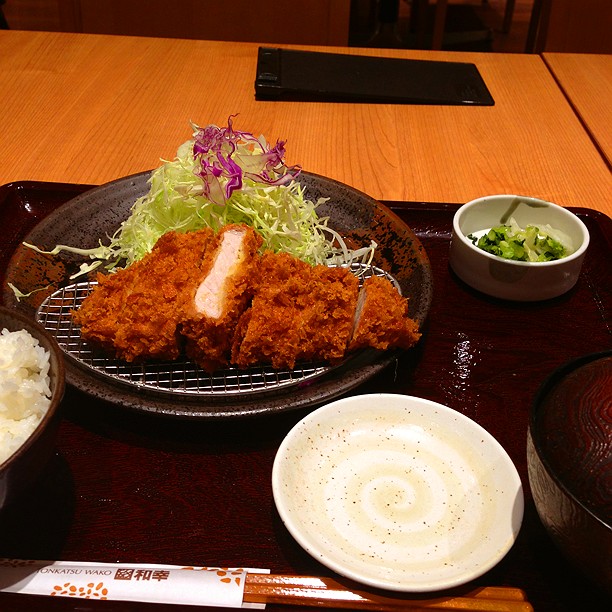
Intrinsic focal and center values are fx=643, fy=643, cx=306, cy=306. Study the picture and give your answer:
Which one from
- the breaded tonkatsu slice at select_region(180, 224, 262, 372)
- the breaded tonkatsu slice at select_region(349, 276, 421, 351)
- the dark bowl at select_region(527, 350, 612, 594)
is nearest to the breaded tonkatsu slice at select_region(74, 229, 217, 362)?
the breaded tonkatsu slice at select_region(180, 224, 262, 372)

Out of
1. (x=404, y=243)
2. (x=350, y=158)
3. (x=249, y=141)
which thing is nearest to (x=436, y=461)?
(x=404, y=243)

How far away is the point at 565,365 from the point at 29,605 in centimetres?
114

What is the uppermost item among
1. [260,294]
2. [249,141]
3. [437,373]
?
[249,141]

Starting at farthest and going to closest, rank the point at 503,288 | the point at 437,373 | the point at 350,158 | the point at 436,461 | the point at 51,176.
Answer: the point at 350,158 → the point at 51,176 → the point at 503,288 → the point at 437,373 → the point at 436,461

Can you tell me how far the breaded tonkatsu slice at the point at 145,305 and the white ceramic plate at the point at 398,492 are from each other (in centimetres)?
49

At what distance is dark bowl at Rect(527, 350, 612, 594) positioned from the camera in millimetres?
1102

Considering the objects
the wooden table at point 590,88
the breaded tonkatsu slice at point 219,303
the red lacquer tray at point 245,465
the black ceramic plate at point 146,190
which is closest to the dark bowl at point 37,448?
the red lacquer tray at point 245,465

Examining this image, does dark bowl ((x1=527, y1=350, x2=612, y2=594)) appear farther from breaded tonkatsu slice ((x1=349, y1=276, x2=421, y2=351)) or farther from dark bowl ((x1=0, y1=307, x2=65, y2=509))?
dark bowl ((x1=0, y1=307, x2=65, y2=509))

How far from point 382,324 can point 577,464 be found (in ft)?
2.19

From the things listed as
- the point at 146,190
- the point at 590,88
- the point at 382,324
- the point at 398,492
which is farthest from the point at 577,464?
the point at 590,88

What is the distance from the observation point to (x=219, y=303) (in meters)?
1.76

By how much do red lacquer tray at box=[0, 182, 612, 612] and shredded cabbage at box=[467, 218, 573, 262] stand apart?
0.14 m

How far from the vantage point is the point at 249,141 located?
231 cm

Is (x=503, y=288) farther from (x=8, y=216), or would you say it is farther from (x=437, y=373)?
(x=8, y=216)
